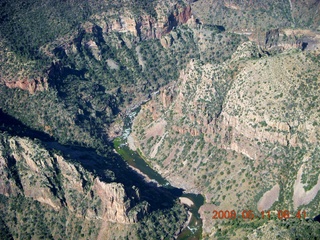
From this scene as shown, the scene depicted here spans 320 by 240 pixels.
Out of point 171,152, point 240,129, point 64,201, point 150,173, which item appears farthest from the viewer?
point 171,152

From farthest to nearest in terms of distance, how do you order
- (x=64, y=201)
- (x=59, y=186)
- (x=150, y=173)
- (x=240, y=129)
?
(x=150, y=173), (x=240, y=129), (x=59, y=186), (x=64, y=201)

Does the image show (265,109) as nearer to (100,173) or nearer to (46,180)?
(100,173)

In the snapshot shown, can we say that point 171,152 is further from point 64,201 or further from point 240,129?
point 64,201

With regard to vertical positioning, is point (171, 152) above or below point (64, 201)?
above

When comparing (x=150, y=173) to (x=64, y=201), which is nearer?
(x=64, y=201)
